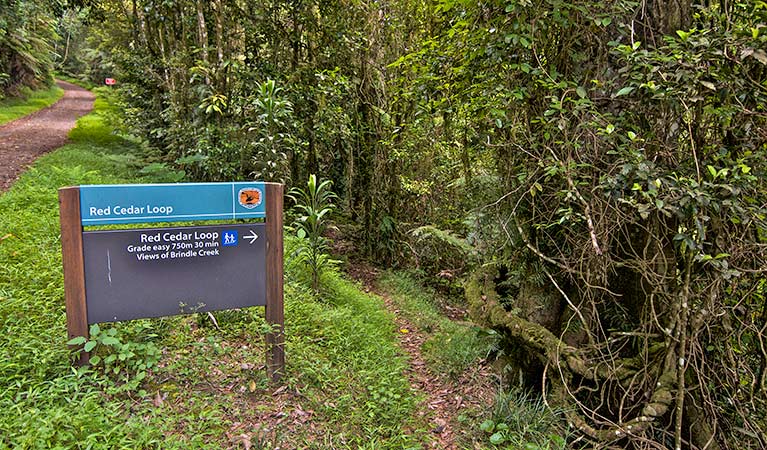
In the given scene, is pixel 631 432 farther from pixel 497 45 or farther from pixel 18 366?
pixel 18 366

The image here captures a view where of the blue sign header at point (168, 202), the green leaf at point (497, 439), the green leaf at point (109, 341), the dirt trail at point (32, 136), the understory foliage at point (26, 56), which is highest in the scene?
the understory foliage at point (26, 56)

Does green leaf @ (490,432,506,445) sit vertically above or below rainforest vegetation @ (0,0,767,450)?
below

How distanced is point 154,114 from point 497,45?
10.3 m

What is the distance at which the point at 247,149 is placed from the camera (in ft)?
22.7

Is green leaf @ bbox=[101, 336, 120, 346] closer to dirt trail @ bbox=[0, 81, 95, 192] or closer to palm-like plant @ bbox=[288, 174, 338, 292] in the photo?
palm-like plant @ bbox=[288, 174, 338, 292]

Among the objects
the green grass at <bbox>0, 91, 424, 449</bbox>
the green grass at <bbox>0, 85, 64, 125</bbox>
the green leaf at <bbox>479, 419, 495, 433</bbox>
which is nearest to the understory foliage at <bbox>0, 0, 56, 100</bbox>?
the green grass at <bbox>0, 85, 64, 125</bbox>

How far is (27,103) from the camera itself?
65.7 ft

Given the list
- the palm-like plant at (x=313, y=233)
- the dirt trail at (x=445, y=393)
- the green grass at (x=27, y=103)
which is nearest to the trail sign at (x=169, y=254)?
the dirt trail at (x=445, y=393)

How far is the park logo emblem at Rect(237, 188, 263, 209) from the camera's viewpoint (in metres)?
3.01

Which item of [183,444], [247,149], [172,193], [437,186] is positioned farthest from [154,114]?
[183,444]

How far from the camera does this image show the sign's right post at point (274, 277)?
3.12 metres

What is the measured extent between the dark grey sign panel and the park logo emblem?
150 mm

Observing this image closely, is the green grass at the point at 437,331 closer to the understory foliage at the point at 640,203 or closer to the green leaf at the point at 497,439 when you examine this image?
the understory foliage at the point at 640,203

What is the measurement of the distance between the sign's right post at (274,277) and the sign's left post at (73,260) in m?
1.10
